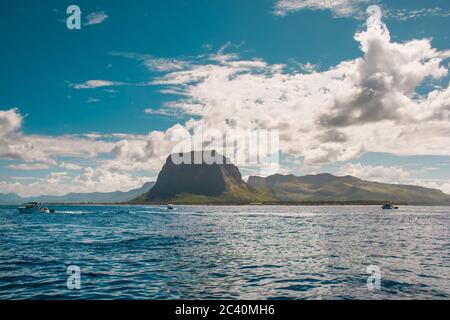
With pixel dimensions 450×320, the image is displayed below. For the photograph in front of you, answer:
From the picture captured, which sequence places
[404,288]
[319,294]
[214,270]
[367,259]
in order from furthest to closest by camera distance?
[367,259]
[214,270]
[404,288]
[319,294]

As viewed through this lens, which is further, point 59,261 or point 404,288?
point 59,261

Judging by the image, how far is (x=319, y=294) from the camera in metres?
26.7

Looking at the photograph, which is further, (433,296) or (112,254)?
(112,254)

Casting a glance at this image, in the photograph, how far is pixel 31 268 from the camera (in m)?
36.8
